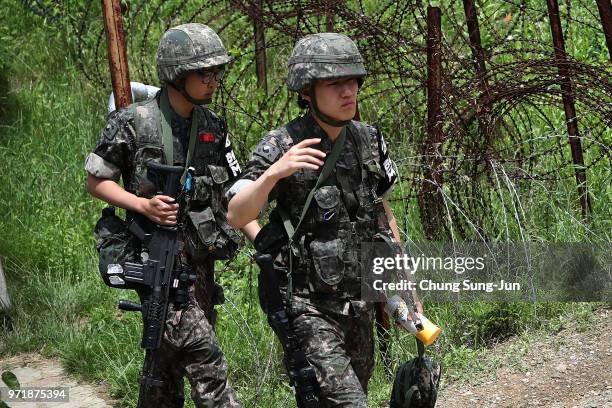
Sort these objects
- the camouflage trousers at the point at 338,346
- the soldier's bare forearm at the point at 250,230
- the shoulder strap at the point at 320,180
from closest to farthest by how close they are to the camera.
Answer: the camouflage trousers at the point at 338,346, the shoulder strap at the point at 320,180, the soldier's bare forearm at the point at 250,230

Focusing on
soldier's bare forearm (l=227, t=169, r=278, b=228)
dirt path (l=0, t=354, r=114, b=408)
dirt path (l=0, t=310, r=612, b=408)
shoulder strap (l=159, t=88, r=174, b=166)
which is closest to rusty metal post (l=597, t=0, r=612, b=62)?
dirt path (l=0, t=310, r=612, b=408)

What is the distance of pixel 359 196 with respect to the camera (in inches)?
169

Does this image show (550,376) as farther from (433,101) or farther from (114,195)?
(114,195)

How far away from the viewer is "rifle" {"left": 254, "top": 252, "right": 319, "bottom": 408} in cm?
414

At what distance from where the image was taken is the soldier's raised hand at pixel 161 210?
4.73m

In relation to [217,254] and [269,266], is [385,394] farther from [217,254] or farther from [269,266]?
[269,266]

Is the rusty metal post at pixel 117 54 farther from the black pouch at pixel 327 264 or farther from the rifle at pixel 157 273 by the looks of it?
the black pouch at pixel 327 264

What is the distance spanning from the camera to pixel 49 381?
21.4 ft

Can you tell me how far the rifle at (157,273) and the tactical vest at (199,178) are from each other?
0.24 ft

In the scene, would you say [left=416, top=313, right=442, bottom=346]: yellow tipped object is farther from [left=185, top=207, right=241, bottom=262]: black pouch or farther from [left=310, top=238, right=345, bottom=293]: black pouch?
[left=185, top=207, right=241, bottom=262]: black pouch

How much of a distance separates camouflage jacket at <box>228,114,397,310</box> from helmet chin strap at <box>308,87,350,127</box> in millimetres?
47

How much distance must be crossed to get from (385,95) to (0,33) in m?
4.20

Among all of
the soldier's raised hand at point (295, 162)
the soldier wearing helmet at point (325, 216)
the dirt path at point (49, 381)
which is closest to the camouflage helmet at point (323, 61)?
the soldier wearing helmet at point (325, 216)

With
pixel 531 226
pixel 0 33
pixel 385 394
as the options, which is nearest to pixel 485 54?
pixel 531 226
